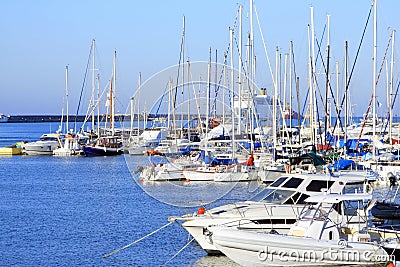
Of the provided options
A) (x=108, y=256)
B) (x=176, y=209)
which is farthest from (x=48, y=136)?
(x=108, y=256)

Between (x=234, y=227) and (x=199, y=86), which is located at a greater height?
(x=199, y=86)

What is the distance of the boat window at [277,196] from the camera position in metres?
25.3

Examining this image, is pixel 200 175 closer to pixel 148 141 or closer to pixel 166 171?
pixel 166 171

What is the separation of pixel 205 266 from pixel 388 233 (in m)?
5.38

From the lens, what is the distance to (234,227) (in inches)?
936

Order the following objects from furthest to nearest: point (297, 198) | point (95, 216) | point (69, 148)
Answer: point (69, 148) < point (95, 216) < point (297, 198)

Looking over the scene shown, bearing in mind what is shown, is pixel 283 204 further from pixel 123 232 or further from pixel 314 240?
pixel 123 232

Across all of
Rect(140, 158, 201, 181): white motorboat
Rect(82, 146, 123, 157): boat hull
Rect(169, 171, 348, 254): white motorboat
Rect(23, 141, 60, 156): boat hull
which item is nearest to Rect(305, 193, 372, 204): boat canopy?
Rect(169, 171, 348, 254): white motorboat

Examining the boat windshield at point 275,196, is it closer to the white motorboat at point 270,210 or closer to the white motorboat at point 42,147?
the white motorboat at point 270,210

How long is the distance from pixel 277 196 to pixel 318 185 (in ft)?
4.28

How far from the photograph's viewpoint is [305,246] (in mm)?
21906

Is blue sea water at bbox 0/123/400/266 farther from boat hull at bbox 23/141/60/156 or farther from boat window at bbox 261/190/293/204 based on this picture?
boat hull at bbox 23/141/60/156

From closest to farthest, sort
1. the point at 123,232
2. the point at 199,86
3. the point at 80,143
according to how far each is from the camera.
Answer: the point at 123,232 → the point at 199,86 → the point at 80,143

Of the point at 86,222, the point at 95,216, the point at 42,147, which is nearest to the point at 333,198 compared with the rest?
the point at 86,222
